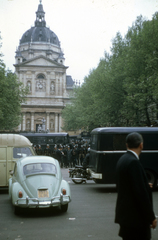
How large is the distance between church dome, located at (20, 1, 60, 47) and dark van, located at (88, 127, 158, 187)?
299ft

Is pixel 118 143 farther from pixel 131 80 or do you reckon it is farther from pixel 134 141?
pixel 131 80

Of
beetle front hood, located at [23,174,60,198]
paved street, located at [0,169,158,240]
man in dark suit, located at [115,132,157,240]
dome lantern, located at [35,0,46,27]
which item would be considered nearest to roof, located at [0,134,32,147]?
paved street, located at [0,169,158,240]

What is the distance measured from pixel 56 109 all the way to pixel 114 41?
2046 inches

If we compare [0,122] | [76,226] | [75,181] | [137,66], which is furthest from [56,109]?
[76,226]

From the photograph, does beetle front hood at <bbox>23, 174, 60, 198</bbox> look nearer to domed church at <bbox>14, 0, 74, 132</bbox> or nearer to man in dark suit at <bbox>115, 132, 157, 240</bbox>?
man in dark suit at <bbox>115, 132, 157, 240</bbox>

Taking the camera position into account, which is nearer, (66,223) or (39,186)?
(66,223)

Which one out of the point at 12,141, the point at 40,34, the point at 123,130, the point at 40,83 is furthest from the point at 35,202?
the point at 40,34

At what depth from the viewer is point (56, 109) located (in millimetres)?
91688

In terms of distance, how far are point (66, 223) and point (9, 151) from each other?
6.86 m

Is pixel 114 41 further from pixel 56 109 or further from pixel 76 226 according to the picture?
pixel 56 109

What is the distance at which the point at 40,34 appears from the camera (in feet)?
340

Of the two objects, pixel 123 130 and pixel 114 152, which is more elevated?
pixel 123 130

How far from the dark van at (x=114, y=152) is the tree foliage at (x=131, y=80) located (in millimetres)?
14191

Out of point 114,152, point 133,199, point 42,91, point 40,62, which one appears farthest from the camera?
point 42,91
